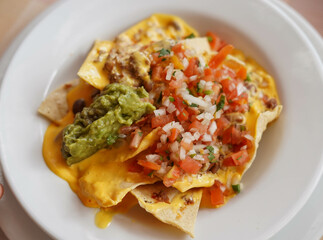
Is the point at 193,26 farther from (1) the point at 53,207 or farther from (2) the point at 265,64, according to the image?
(1) the point at 53,207

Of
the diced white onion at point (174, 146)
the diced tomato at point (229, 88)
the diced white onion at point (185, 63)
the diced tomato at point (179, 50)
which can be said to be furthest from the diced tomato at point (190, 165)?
the diced tomato at point (179, 50)

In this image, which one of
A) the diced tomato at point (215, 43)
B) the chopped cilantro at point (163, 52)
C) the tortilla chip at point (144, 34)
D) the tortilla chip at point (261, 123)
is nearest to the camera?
the tortilla chip at point (261, 123)

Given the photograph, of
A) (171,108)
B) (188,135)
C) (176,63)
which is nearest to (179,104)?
(171,108)

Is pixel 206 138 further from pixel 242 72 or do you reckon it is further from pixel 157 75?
pixel 242 72

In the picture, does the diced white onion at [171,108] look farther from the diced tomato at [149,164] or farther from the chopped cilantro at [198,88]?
the diced tomato at [149,164]

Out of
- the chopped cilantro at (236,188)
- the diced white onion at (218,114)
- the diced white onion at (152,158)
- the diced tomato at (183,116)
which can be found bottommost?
the chopped cilantro at (236,188)

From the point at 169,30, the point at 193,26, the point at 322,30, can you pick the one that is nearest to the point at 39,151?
the point at 169,30
